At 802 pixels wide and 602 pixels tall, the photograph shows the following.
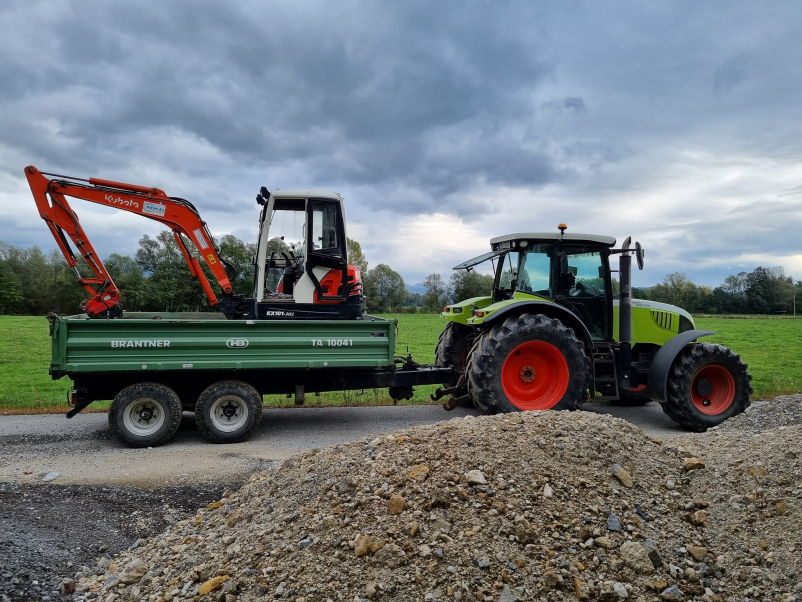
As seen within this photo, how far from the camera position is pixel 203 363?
6.45 m

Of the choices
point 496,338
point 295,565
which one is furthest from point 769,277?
point 295,565

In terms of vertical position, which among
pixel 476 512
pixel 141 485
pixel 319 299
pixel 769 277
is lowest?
pixel 141 485

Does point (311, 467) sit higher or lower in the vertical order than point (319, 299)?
lower

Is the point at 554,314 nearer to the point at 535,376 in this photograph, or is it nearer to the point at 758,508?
the point at 535,376

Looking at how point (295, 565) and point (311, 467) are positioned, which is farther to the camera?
point (311, 467)

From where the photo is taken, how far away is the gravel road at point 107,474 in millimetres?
3488

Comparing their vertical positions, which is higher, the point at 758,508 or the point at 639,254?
the point at 639,254

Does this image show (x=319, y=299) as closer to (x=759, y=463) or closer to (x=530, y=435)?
(x=530, y=435)

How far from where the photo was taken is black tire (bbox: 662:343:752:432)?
7258mm

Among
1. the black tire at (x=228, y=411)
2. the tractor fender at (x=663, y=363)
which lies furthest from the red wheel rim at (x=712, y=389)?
the black tire at (x=228, y=411)

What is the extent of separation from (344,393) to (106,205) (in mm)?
4884

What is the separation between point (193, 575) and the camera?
9.85ft

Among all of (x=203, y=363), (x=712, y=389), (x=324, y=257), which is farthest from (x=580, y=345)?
(x=203, y=363)

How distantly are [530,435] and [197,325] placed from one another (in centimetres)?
421
